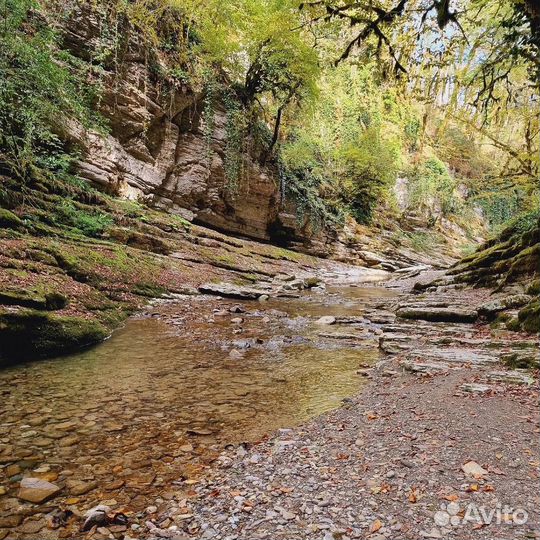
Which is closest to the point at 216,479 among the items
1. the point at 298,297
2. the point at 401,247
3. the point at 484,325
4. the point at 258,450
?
the point at 258,450

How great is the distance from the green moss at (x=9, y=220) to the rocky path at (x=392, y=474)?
25.7ft

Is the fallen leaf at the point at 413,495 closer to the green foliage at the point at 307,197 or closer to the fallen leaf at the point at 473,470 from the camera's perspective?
the fallen leaf at the point at 473,470

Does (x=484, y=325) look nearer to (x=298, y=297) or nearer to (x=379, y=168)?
(x=298, y=297)

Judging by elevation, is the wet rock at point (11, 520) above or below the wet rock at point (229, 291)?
below

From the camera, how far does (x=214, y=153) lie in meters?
19.4

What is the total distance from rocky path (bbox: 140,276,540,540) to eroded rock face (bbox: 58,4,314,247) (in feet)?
44.8

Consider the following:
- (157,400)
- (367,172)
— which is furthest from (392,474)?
(367,172)

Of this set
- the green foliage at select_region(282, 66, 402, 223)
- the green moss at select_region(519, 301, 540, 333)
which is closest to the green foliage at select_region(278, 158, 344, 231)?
the green foliage at select_region(282, 66, 402, 223)

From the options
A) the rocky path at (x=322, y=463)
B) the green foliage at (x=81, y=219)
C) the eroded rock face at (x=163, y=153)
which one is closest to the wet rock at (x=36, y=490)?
the rocky path at (x=322, y=463)

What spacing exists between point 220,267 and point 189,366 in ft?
30.4

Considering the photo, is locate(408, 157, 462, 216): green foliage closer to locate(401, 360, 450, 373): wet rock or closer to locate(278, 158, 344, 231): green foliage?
locate(278, 158, 344, 231): green foliage

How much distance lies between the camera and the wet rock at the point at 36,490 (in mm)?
2670

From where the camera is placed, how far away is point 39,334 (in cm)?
573

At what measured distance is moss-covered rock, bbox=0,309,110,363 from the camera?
17.5 ft
